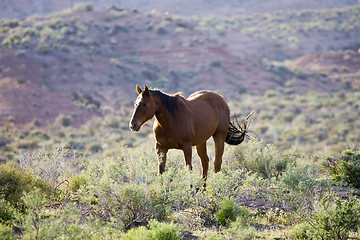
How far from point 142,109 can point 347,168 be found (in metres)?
4.61

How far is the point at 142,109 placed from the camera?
688 centimetres

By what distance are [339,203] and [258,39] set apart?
5327 cm

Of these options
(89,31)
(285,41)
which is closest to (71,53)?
(89,31)

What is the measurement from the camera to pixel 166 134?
7340 mm

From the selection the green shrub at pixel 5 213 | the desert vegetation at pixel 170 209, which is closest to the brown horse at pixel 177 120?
the desert vegetation at pixel 170 209

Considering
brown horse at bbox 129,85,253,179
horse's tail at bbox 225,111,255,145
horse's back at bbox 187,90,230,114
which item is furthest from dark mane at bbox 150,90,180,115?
horse's tail at bbox 225,111,255,145

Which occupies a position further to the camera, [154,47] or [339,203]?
[154,47]

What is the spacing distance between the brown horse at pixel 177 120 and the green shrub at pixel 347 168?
2536 millimetres

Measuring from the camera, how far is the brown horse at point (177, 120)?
6984mm

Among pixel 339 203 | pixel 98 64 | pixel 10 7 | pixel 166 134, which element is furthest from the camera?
pixel 10 7

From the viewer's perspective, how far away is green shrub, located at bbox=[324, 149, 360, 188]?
27.2ft

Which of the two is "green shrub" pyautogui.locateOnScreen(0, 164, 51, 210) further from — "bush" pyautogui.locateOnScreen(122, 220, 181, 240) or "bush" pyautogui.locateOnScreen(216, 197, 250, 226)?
"bush" pyautogui.locateOnScreen(216, 197, 250, 226)

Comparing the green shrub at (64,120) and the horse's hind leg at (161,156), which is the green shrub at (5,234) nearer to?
the horse's hind leg at (161,156)

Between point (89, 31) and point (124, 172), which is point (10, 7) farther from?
point (124, 172)
